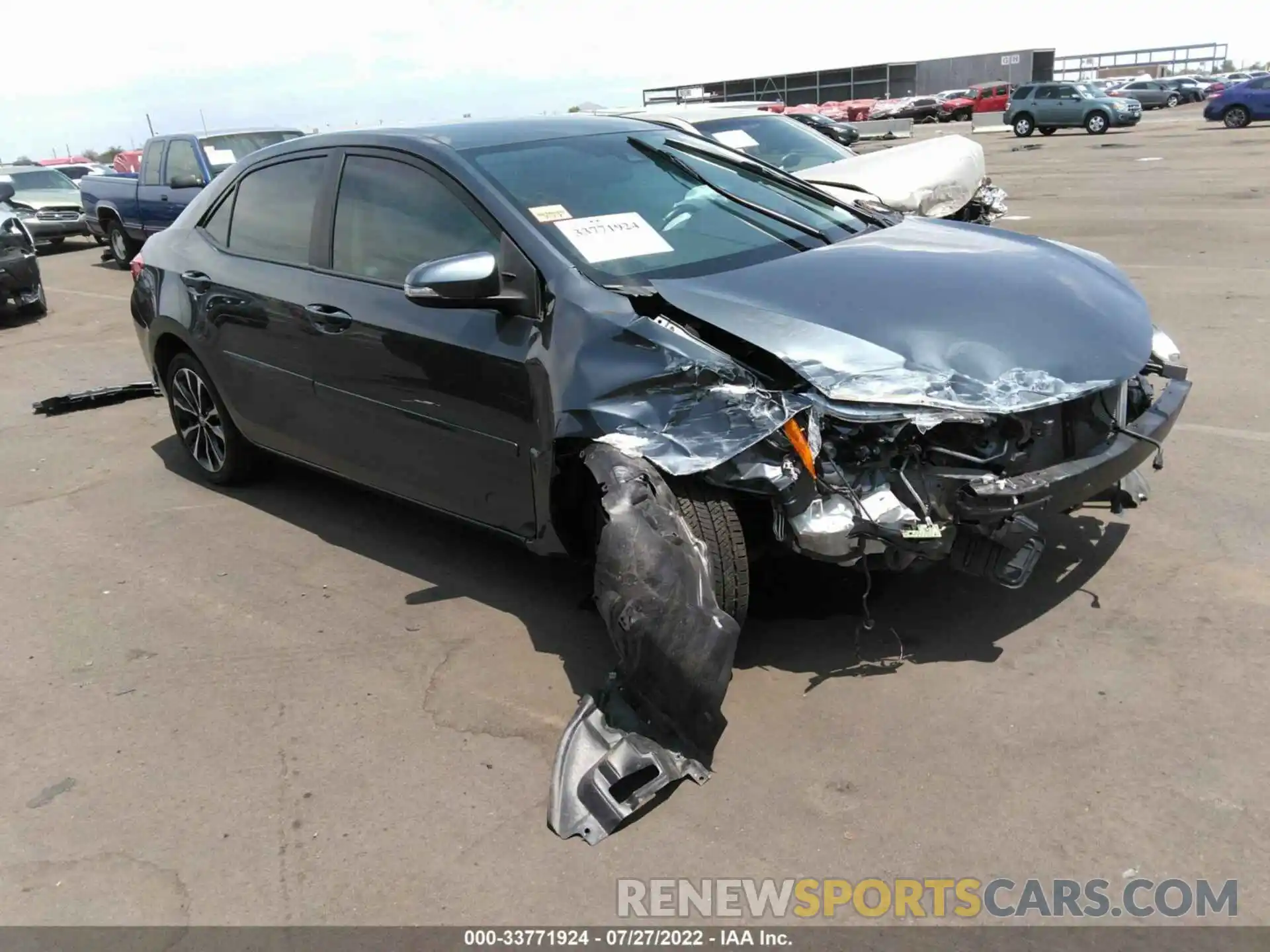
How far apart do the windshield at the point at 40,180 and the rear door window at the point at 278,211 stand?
1859 cm

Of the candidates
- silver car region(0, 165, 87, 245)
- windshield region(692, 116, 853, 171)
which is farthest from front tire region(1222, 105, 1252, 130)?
silver car region(0, 165, 87, 245)

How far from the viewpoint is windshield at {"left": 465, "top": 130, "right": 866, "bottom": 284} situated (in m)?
3.86

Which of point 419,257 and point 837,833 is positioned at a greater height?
point 419,257

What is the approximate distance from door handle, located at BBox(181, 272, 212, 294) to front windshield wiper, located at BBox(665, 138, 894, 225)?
7.92ft

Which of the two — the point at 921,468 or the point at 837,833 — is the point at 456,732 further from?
the point at 921,468

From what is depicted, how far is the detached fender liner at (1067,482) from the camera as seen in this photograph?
3197 mm

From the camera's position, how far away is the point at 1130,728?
3211 mm

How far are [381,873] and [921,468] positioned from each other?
1.94 metres

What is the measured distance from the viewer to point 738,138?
939 centimetres

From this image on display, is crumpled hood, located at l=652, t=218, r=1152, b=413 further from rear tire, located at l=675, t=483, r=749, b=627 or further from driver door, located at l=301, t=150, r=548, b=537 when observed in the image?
driver door, located at l=301, t=150, r=548, b=537

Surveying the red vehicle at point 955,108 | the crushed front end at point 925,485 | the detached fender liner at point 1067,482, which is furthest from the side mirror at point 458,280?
the red vehicle at point 955,108

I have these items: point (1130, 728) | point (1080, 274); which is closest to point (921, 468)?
point (1130, 728)
